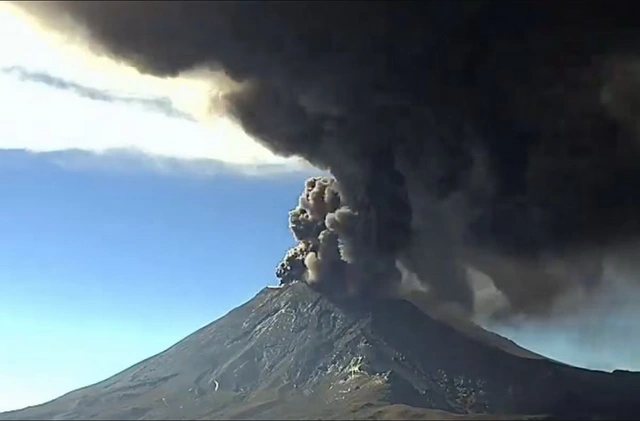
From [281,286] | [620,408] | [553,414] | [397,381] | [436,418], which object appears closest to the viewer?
[436,418]

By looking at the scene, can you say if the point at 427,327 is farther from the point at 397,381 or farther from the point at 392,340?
the point at 397,381

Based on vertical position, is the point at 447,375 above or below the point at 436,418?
above

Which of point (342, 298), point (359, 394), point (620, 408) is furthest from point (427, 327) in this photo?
point (620, 408)

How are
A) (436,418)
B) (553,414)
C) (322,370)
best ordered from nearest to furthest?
(436,418) → (553,414) → (322,370)

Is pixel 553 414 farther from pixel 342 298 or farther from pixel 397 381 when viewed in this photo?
pixel 342 298

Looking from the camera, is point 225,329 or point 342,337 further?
point 225,329

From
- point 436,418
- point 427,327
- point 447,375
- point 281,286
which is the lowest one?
point 436,418
